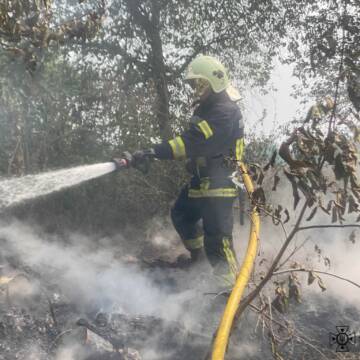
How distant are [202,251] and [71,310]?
5.39 feet

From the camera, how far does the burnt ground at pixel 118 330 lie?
2.81 metres

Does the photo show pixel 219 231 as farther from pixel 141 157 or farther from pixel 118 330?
pixel 118 330

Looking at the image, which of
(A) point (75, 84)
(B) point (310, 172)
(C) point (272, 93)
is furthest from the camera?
(C) point (272, 93)

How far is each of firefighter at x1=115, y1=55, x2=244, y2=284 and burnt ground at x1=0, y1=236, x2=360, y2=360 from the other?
0.58 metres

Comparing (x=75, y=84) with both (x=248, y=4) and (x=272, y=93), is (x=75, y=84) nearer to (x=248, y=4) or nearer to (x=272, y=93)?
(x=248, y=4)

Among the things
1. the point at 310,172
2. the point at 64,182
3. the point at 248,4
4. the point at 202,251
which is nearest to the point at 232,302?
the point at 310,172

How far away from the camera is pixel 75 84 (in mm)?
5211

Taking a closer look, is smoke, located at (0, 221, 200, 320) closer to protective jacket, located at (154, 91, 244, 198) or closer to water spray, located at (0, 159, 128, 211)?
water spray, located at (0, 159, 128, 211)

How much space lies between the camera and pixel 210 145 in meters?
3.82

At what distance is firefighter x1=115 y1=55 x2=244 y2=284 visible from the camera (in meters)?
3.78

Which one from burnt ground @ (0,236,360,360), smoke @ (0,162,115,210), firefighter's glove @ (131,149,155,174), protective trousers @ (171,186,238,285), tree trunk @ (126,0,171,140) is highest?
tree trunk @ (126,0,171,140)

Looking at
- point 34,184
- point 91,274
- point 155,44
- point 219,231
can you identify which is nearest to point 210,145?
point 219,231

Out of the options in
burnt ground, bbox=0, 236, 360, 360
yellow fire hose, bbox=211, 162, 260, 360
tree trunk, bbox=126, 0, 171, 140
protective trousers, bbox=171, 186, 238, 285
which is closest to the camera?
yellow fire hose, bbox=211, 162, 260, 360

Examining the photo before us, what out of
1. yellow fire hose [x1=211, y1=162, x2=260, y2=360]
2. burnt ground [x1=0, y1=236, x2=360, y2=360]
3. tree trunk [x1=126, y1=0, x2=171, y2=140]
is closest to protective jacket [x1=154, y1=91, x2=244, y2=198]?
yellow fire hose [x1=211, y1=162, x2=260, y2=360]
